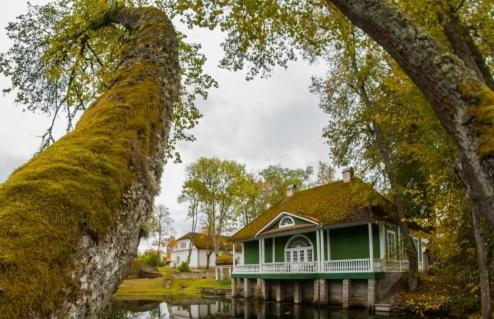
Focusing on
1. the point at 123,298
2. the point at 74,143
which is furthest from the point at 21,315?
the point at 123,298

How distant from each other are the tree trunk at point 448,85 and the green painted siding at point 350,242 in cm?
2328

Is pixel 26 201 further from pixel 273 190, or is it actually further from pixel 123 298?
pixel 273 190

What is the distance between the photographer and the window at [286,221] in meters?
27.6

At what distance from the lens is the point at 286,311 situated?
21.8 metres

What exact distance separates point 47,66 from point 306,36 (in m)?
3.88

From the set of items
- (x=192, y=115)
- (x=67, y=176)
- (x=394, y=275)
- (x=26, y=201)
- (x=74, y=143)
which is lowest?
(x=394, y=275)

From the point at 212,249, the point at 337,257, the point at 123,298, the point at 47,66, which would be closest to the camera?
the point at 47,66

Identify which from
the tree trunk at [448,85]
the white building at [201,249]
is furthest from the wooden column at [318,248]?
the white building at [201,249]

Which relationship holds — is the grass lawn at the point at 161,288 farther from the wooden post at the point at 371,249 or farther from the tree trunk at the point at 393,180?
the tree trunk at the point at 393,180

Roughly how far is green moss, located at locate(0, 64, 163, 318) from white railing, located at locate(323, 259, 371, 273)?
73.1 ft

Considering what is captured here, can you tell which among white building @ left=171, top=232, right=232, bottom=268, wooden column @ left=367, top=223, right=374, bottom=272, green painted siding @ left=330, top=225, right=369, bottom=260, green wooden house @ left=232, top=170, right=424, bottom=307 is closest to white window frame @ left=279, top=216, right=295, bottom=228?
green wooden house @ left=232, top=170, right=424, bottom=307

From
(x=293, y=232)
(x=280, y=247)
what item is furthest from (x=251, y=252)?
(x=293, y=232)

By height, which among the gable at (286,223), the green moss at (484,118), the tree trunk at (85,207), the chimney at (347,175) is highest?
the chimney at (347,175)

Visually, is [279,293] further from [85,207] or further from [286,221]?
[85,207]
